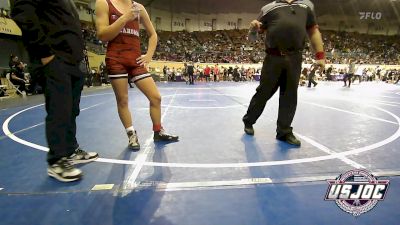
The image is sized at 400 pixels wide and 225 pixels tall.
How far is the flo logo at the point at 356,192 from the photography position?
1.65 meters

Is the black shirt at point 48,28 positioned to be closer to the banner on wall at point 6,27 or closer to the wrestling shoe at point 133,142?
the wrestling shoe at point 133,142

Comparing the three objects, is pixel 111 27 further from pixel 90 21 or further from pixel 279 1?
pixel 90 21

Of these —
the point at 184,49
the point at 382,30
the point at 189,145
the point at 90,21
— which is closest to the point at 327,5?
the point at 382,30

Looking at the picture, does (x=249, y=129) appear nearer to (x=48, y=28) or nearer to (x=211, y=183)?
(x=211, y=183)

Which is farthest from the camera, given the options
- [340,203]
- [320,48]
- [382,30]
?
[382,30]

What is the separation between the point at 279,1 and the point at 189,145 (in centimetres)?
195

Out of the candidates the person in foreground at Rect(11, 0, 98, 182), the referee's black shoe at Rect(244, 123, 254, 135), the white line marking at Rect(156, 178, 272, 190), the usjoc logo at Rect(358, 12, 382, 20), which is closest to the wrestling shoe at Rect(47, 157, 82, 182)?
the person in foreground at Rect(11, 0, 98, 182)

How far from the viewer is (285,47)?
3.12 metres

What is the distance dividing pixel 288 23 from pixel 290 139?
130cm

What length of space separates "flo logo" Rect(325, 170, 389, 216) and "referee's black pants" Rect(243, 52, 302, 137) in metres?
1.51

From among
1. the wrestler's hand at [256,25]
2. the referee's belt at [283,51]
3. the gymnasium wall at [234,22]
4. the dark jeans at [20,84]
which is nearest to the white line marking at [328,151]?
the referee's belt at [283,51]

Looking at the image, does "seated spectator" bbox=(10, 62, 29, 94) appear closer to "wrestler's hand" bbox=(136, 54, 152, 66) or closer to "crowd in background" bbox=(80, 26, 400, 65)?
"wrestler's hand" bbox=(136, 54, 152, 66)

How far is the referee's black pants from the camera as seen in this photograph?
3.19 meters

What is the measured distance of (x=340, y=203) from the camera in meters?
1.71
